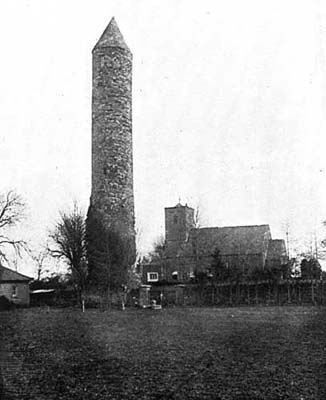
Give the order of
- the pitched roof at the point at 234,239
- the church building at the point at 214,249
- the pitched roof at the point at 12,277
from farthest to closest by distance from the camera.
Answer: the pitched roof at the point at 234,239 → the church building at the point at 214,249 → the pitched roof at the point at 12,277

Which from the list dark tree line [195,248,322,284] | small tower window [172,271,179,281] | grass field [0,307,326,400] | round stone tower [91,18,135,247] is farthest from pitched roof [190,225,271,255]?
grass field [0,307,326,400]

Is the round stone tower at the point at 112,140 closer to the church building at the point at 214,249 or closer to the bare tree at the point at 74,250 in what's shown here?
the bare tree at the point at 74,250

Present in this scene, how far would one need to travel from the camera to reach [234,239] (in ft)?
215

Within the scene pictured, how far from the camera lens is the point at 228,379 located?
41.5 ft

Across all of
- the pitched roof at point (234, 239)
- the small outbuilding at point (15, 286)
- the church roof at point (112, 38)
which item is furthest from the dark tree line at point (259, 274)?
the church roof at point (112, 38)

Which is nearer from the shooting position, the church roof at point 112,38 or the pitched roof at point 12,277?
the church roof at point 112,38

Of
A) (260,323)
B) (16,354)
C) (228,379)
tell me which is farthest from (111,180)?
(228,379)

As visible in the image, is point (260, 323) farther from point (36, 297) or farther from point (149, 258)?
point (149, 258)

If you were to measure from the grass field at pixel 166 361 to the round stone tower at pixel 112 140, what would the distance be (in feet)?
72.6

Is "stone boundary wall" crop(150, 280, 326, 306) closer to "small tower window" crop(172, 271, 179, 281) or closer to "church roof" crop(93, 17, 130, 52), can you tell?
"church roof" crop(93, 17, 130, 52)

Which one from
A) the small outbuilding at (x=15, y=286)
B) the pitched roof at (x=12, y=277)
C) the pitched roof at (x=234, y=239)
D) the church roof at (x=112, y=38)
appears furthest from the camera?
the pitched roof at (x=234, y=239)

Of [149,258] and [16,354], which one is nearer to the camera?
[16,354]

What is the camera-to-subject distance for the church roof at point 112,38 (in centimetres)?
4491

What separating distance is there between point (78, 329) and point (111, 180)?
23284mm
